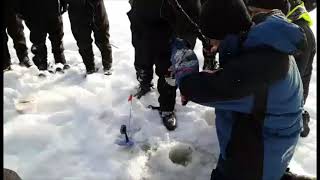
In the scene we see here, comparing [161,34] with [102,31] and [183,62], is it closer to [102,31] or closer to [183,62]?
[102,31]

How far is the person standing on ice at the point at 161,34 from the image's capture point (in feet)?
11.1

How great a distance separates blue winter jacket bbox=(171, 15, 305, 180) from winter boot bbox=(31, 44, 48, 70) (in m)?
2.43

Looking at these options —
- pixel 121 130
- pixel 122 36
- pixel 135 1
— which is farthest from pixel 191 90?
pixel 122 36

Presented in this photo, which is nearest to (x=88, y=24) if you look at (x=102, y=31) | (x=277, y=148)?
(x=102, y=31)

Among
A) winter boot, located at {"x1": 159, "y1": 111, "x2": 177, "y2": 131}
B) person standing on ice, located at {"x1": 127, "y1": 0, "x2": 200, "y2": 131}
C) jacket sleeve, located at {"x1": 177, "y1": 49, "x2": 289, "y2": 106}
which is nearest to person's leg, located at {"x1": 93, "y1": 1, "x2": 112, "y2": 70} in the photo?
person standing on ice, located at {"x1": 127, "y1": 0, "x2": 200, "y2": 131}

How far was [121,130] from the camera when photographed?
11.6 ft

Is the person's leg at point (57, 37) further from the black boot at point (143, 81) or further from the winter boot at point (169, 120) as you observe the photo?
the winter boot at point (169, 120)

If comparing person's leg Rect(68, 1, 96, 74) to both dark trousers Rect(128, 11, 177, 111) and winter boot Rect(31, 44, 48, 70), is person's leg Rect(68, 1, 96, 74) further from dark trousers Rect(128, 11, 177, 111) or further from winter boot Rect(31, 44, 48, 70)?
dark trousers Rect(128, 11, 177, 111)

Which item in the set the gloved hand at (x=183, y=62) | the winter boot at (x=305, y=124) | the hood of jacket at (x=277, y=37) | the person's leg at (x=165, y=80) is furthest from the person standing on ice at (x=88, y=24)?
the hood of jacket at (x=277, y=37)

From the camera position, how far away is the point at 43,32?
452 cm

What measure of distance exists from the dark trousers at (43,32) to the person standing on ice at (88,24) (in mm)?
272

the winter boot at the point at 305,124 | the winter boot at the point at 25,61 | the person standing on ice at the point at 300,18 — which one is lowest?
the winter boot at the point at 25,61

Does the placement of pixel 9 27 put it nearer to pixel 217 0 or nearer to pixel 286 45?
pixel 217 0

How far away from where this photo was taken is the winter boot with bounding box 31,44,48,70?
4.63 meters
